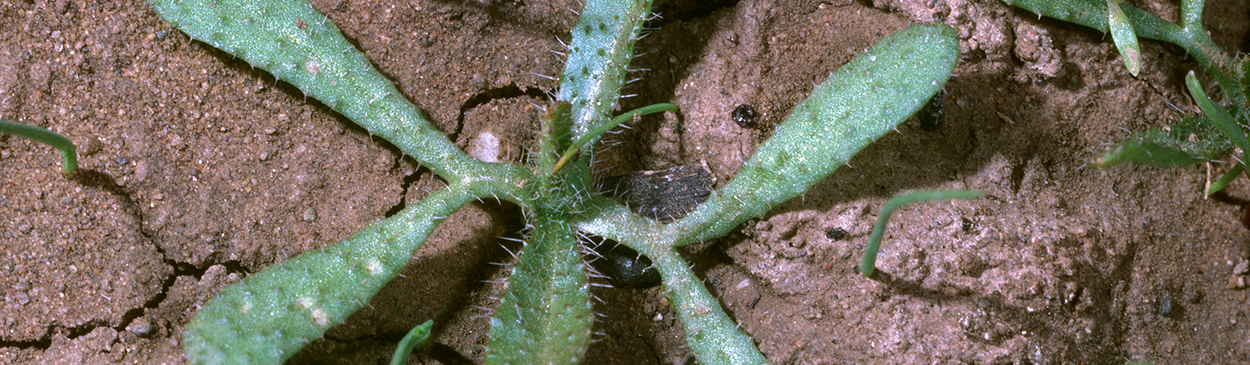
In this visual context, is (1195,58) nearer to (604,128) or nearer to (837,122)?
(837,122)

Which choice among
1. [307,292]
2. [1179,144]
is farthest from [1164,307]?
[307,292]

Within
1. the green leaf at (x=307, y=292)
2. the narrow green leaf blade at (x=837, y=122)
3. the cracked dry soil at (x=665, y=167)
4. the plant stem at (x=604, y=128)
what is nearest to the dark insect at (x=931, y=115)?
the cracked dry soil at (x=665, y=167)

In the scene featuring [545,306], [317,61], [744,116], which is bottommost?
[545,306]

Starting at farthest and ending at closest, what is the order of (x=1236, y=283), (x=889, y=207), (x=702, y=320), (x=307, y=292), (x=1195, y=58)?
(x=1195, y=58) < (x=1236, y=283) < (x=702, y=320) < (x=307, y=292) < (x=889, y=207)

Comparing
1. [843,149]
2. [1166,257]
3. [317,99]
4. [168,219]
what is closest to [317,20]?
[317,99]

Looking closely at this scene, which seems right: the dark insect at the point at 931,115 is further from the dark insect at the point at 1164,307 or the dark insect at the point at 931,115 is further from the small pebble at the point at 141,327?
the small pebble at the point at 141,327

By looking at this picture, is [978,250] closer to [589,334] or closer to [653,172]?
[653,172]

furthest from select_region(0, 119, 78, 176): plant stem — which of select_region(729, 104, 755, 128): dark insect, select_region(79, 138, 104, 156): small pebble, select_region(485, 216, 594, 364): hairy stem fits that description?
select_region(729, 104, 755, 128): dark insect
